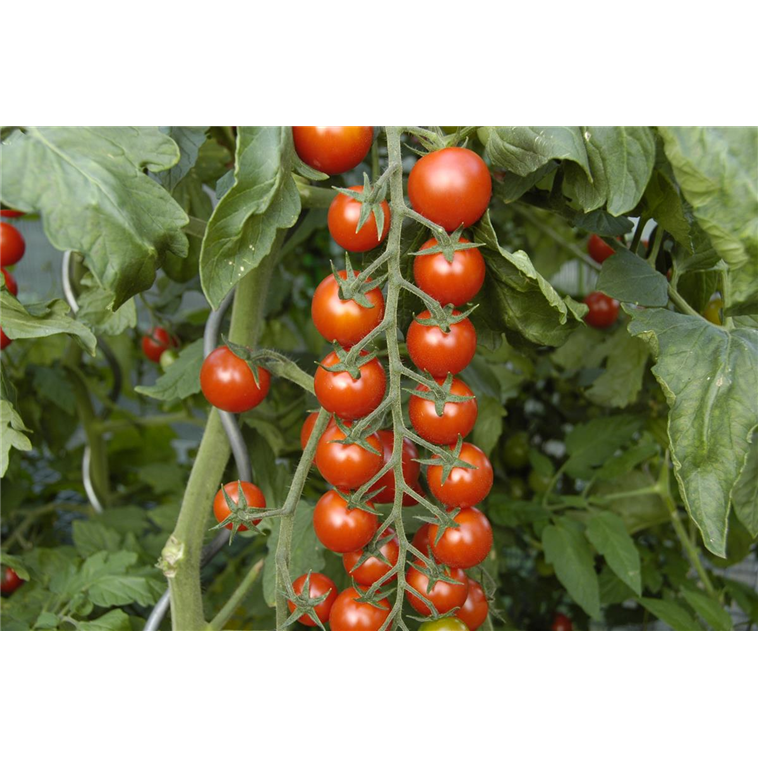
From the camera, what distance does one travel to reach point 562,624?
104cm

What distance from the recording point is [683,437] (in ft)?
1.29

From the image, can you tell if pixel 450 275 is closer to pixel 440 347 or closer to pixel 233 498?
pixel 440 347

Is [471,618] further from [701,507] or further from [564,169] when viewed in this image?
[564,169]

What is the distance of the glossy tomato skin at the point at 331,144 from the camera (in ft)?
1.30

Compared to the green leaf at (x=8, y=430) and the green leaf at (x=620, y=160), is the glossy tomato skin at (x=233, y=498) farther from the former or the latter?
the green leaf at (x=620, y=160)

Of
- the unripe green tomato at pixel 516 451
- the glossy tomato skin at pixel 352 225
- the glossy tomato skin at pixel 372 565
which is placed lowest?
the unripe green tomato at pixel 516 451

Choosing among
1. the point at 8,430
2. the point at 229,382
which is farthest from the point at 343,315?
the point at 8,430

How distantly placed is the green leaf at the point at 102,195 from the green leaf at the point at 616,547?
1.66 ft

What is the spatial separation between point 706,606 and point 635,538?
1.04 feet

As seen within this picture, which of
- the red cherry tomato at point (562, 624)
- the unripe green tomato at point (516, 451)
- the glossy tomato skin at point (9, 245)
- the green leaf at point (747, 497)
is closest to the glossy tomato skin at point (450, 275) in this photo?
the green leaf at point (747, 497)

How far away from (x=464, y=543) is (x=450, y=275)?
150 mm

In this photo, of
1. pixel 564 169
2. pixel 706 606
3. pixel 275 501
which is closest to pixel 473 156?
pixel 564 169

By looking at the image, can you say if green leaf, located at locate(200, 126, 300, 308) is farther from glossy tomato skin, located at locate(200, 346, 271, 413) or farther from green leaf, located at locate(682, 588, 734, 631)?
green leaf, located at locate(682, 588, 734, 631)

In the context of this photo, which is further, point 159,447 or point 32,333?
point 159,447
